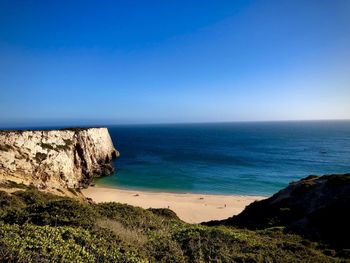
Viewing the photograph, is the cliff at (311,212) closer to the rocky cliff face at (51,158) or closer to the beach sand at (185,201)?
the beach sand at (185,201)

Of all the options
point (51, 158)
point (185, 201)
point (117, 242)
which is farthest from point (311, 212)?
point (51, 158)

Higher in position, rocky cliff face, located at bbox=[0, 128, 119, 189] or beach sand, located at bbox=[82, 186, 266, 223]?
rocky cliff face, located at bbox=[0, 128, 119, 189]

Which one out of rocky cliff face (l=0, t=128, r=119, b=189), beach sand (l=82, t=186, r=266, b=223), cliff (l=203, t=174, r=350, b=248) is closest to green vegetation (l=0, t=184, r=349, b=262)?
cliff (l=203, t=174, r=350, b=248)

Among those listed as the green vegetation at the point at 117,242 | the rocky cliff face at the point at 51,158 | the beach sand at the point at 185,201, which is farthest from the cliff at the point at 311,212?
the rocky cliff face at the point at 51,158

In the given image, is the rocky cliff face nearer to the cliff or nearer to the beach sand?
the beach sand

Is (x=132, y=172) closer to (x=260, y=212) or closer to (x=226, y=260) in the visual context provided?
(x=260, y=212)
